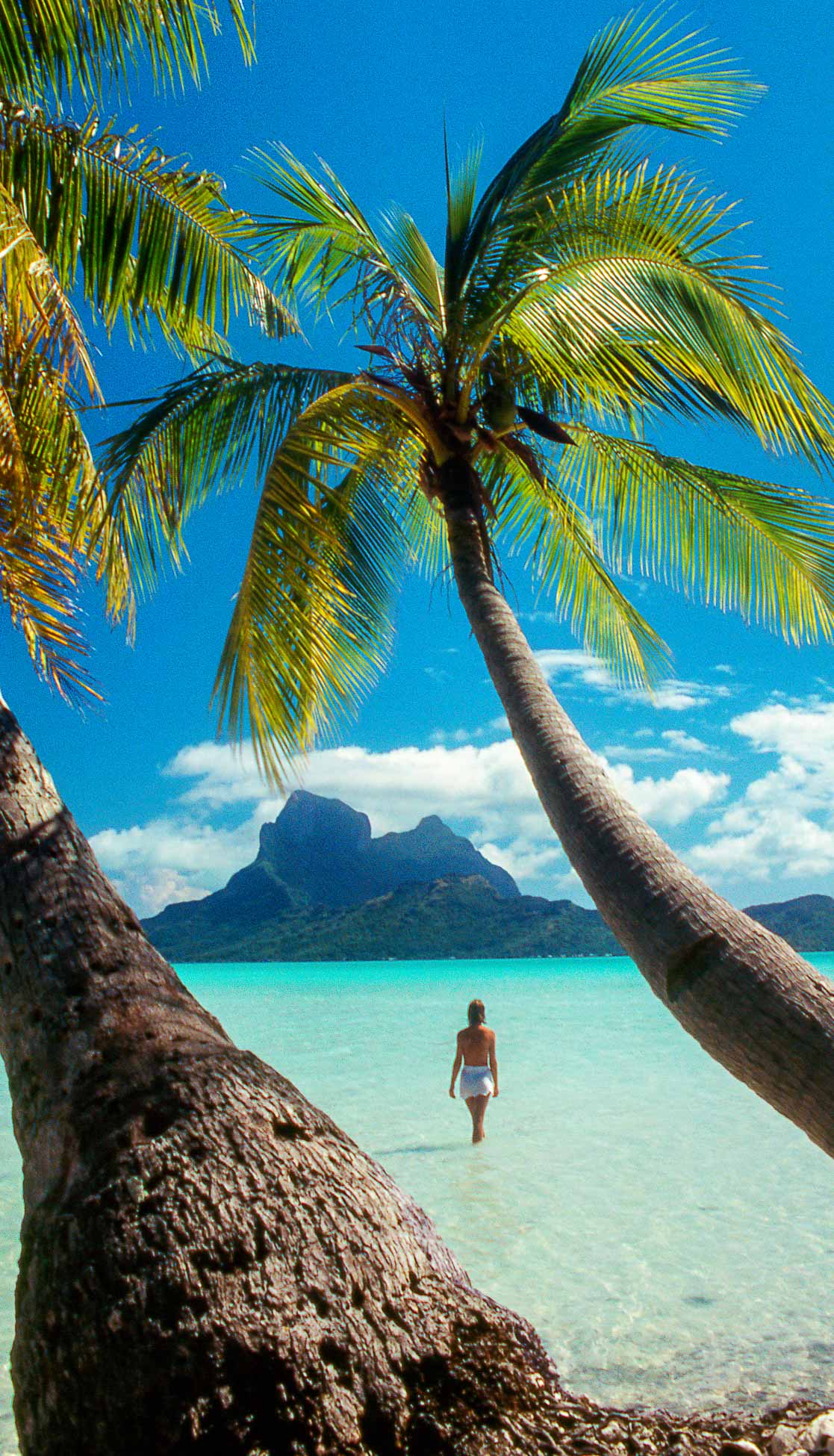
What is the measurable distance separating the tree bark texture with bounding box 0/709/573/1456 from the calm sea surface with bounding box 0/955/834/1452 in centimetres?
362

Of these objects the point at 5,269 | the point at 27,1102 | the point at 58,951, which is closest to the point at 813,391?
the point at 5,269

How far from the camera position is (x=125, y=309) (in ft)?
18.3

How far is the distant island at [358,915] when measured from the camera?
97.1 metres

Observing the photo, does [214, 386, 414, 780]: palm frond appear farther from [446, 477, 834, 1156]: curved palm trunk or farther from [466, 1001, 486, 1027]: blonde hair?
[466, 1001, 486, 1027]: blonde hair

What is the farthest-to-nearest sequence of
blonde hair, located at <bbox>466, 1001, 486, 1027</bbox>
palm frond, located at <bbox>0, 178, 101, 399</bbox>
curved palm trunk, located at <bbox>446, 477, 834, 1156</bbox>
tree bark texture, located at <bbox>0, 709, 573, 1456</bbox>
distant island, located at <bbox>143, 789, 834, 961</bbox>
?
distant island, located at <bbox>143, 789, 834, 961</bbox> → blonde hair, located at <bbox>466, 1001, 486, 1027</bbox> → palm frond, located at <bbox>0, 178, 101, 399</bbox> → curved palm trunk, located at <bbox>446, 477, 834, 1156</bbox> → tree bark texture, located at <bbox>0, 709, 573, 1456</bbox>

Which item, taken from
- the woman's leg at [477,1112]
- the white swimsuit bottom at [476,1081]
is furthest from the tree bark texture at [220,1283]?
the woman's leg at [477,1112]

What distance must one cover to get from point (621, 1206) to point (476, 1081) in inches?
70.7

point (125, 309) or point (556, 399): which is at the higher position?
point (125, 309)

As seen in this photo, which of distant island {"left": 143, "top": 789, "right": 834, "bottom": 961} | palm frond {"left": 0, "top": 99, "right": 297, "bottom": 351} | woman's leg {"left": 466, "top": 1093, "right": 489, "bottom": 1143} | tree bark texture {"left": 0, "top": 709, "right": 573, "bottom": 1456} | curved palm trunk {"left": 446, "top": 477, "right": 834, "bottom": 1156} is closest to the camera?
tree bark texture {"left": 0, "top": 709, "right": 573, "bottom": 1456}

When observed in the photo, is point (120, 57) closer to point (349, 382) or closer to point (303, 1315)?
point (349, 382)

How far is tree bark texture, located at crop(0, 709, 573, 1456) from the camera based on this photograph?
1.47 metres

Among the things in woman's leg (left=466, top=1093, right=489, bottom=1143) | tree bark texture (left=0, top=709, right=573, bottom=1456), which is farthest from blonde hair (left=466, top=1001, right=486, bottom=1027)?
tree bark texture (left=0, top=709, right=573, bottom=1456)

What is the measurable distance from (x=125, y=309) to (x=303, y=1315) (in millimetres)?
5439

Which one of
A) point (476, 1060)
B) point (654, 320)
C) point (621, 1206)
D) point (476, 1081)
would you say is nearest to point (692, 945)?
point (654, 320)
